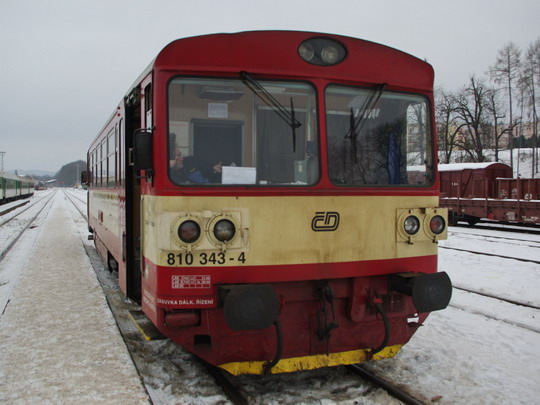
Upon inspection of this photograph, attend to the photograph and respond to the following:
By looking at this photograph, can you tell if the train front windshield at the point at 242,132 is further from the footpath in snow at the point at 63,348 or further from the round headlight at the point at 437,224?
the footpath in snow at the point at 63,348

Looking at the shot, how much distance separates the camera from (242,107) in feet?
12.8

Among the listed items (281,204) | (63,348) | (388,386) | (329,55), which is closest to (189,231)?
(281,204)

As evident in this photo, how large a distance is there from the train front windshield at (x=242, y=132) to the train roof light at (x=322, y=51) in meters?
0.24

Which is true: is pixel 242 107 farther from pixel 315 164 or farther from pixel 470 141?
pixel 470 141

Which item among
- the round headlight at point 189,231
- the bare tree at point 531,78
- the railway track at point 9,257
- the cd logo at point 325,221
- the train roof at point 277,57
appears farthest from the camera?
the bare tree at point 531,78

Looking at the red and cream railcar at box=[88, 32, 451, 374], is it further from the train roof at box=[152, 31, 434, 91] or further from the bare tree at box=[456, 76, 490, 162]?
the bare tree at box=[456, 76, 490, 162]

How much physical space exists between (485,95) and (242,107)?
43922 mm

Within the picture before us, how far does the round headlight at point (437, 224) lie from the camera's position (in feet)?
14.4

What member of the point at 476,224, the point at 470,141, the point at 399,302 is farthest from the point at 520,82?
the point at 399,302

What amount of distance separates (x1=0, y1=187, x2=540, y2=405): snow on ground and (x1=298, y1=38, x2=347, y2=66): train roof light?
2733 millimetres

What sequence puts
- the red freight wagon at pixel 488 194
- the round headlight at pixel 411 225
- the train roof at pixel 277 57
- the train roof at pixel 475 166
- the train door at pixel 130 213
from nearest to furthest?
the train roof at pixel 277 57 < the round headlight at pixel 411 225 < the train door at pixel 130 213 < the red freight wagon at pixel 488 194 < the train roof at pixel 475 166

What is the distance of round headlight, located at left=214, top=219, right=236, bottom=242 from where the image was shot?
371 centimetres

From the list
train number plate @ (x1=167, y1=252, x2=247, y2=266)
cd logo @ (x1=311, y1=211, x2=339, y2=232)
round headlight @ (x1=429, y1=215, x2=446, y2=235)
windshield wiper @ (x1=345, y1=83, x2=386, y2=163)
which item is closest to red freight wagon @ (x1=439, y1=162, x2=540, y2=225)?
round headlight @ (x1=429, y1=215, x2=446, y2=235)

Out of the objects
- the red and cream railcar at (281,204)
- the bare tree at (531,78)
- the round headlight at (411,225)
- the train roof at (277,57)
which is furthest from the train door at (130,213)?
the bare tree at (531,78)
